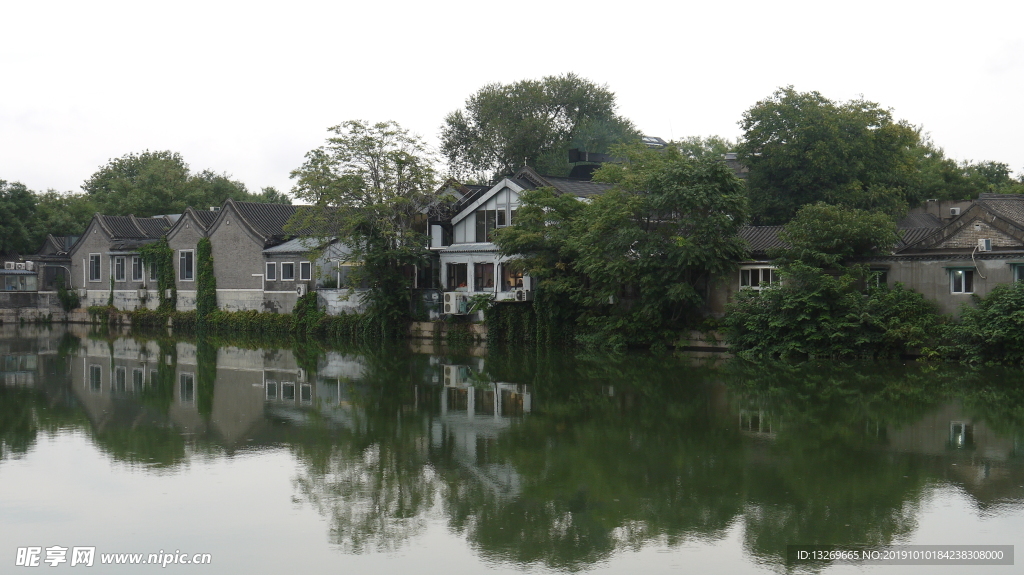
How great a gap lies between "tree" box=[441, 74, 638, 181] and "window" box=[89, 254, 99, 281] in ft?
72.1

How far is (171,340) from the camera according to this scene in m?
40.3

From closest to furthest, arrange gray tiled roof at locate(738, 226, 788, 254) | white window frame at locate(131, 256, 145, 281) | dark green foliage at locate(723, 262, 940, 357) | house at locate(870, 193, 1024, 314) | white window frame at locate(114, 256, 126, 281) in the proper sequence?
house at locate(870, 193, 1024, 314), dark green foliage at locate(723, 262, 940, 357), gray tiled roof at locate(738, 226, 788, 254), white window frame at locate(131, 256, 145, 281), white window frame at locate(114, 256, 126, 281)

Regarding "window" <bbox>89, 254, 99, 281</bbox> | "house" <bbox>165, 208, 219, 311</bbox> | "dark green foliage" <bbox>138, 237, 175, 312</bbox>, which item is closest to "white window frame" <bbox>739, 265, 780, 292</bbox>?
"house" <bbox>165, 208, 219, 311</bbox>

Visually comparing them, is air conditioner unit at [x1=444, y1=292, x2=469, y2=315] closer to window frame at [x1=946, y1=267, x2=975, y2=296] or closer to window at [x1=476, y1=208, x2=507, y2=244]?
window at [x1=476, y1=208, x2=507, y2=244]

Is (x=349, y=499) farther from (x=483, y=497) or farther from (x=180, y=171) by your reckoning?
(x=180, y=171)

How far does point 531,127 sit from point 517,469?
157ft

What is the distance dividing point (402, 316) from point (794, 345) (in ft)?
55.4

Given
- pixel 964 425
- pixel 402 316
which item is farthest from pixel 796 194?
pixel 964 425

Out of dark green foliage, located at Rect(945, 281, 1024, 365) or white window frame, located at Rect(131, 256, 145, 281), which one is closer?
dark green foliage, located at Rect(945, 281, 1024, 365)

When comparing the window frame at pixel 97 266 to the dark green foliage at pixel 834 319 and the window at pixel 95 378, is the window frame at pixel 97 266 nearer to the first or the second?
the window at pixel 95 378

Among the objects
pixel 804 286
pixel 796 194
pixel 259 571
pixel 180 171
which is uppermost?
pixel 180 171

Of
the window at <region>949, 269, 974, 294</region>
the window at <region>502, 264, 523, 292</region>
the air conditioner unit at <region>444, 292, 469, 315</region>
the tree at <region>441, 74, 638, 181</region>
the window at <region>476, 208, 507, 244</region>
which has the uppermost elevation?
the tree at <region>441, 74, 638, 181</region>

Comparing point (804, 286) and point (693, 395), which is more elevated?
point (804, 286)

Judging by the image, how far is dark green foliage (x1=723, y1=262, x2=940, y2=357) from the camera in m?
26.9
